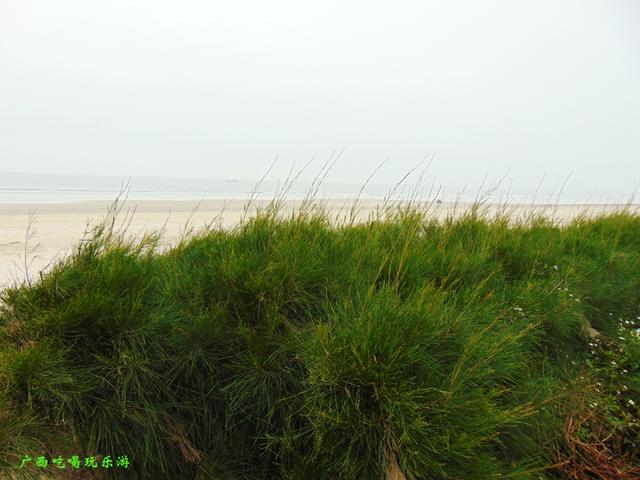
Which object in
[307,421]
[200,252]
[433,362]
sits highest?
[200,252]

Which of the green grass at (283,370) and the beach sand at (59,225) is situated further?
the beach sand at (59,225)

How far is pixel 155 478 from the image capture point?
2643mm

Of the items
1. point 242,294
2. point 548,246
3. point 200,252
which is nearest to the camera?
point 242,294

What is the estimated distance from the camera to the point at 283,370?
2807 millimetres

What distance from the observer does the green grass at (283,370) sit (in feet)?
7.68

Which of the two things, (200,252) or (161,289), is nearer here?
(161,289)

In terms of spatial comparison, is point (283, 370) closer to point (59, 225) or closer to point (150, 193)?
point (59, 225)

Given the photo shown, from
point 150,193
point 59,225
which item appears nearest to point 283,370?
point 59,225

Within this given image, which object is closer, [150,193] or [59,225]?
[59,225]

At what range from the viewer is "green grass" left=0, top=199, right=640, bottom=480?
7.68 ft

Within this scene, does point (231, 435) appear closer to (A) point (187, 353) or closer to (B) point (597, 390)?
(A) point (187, 353)

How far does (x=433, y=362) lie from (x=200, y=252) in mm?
2118

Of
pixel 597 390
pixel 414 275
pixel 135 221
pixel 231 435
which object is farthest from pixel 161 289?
pixel 135 221

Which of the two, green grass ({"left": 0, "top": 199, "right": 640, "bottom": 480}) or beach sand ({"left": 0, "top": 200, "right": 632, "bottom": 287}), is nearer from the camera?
green grass ({"left": 0, "top": 199, "right": 640, "bottom": 480})
